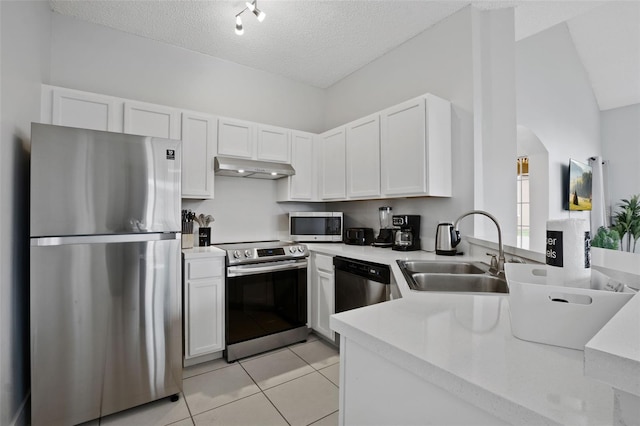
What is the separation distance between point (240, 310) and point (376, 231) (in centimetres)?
161

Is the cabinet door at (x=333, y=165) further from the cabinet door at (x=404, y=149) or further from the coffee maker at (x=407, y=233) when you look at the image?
the coffee maker at (x=407, y=233)

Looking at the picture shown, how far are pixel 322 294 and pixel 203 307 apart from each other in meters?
1.03

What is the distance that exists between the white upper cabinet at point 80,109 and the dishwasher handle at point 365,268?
2.12 m

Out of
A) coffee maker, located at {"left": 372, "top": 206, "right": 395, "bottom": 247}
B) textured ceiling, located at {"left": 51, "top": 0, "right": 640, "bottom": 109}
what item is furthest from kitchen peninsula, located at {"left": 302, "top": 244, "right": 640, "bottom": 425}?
textured ceiling, located at {"left": 51, "top": 0, "right": 640, "bottom": 109}

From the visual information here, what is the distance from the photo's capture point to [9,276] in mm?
1584

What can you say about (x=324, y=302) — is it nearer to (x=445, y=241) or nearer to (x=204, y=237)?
(x=445, y=241)

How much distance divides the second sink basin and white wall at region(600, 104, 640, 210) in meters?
5.81

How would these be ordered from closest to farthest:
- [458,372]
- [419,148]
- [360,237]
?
[458,372]
[419,148]
[360,237]

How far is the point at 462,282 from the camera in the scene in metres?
1.67

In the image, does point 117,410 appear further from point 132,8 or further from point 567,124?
point 567,124

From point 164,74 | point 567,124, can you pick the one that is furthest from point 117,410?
point 567,124

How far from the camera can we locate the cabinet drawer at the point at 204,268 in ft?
7.59

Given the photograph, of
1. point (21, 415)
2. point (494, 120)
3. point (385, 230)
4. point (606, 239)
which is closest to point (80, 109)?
point (21, 415)

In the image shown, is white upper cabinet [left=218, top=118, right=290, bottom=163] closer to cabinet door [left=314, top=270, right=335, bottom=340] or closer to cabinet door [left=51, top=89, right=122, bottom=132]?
cabinet door [left=51, top=89, right=122, bottom=132]
